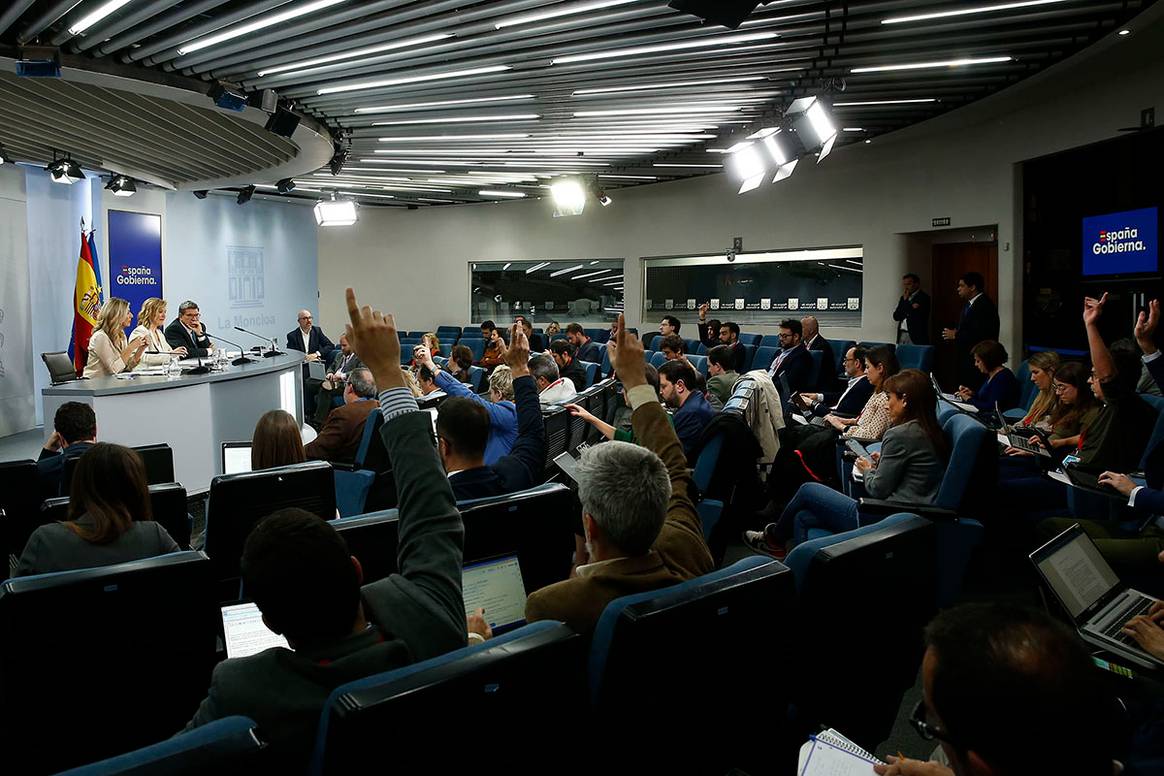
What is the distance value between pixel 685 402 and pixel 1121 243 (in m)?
5.22

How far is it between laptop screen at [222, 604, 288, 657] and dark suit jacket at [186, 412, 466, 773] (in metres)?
0.59

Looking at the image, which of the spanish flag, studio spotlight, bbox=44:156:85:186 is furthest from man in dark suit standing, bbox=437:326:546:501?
the spanish flag

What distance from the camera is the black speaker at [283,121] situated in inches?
279

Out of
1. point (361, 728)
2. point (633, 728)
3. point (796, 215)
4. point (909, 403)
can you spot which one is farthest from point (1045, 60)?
point (361, 728)

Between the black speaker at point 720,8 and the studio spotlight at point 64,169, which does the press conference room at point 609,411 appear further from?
the studio spotlight at point 64,169

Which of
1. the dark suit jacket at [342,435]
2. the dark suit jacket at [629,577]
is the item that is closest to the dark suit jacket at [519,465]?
the dark suit jacket at [629,577]

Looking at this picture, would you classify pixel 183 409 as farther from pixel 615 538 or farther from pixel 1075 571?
pixel 1075 571

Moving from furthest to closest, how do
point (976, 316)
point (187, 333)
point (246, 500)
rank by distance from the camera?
point (187, 333) → point (976, 316) → point (246, 500)

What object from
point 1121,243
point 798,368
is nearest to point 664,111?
point 798,368

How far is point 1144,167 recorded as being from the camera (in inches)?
286

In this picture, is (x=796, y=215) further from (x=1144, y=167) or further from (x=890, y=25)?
(x=890, y=25)

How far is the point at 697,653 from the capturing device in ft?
5.74

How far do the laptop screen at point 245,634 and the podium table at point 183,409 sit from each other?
4.28m

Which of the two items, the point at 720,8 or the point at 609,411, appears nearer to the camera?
the point at 720,8
